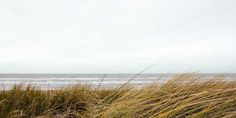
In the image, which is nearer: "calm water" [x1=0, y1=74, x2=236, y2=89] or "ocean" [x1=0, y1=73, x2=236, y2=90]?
"ocean" [x1=0, y1=73, x2=236, y2=90]

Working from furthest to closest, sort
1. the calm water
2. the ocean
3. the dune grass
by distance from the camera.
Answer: the calm water < the ocean < the dune grass

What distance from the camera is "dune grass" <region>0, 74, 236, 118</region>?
3.53m

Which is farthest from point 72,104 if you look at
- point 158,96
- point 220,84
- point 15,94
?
point 220,84

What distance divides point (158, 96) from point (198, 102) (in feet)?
2.24

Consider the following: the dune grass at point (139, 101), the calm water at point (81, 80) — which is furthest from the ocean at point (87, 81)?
the dune grass at point (139, 101)

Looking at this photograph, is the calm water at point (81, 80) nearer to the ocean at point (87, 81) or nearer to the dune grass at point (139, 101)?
the ocean at point (87, 81)

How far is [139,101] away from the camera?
3910mm

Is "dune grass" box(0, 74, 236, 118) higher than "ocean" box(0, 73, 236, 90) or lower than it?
lower

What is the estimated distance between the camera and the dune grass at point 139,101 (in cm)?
353

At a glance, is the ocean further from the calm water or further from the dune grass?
the dune grass

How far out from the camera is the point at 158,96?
4.07 metres

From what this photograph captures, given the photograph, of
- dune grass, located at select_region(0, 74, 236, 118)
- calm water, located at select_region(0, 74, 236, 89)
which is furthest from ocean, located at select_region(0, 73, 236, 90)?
dune grass, located at select_region(0, 74, 236, 118)

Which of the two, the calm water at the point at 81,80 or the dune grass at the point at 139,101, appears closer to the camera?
the dune grass at the point at 139,101

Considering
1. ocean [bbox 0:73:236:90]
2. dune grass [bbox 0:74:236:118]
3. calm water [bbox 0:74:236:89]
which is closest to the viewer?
dune grass [bbox 0:74:236:118]
